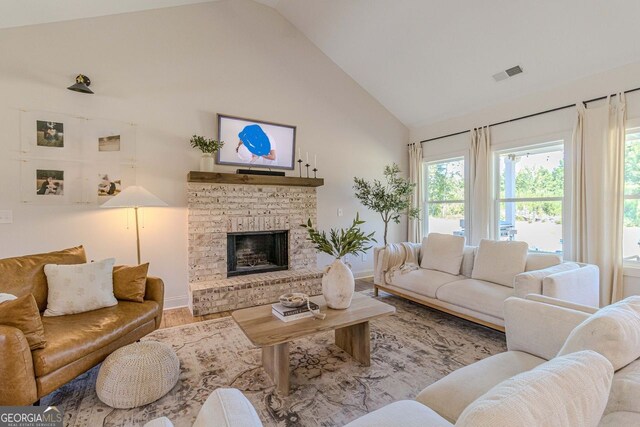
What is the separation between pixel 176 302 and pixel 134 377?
2.01 meters

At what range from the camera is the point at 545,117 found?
3.80 meters

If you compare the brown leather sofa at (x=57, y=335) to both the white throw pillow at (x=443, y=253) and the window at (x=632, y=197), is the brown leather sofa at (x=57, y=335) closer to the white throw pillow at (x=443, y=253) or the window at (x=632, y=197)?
the white throw pillow at (x=443, y=253)

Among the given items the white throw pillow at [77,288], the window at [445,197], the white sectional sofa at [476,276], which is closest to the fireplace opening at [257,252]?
the white sectional sofa at [476,276]

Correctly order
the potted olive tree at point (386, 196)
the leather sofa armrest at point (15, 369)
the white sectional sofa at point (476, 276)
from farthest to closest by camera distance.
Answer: the potted olive tree at point (386, 196), the white sectional sofa at point (476, 276), the leather sofa armrest at point (15, 369)

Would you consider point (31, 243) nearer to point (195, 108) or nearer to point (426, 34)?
point (195, 108)

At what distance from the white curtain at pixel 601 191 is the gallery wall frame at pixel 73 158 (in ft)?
17.0

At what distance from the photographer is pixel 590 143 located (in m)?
3.37

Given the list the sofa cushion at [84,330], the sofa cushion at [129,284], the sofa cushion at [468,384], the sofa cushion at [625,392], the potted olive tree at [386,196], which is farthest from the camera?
the potted olive tree at [386,196]

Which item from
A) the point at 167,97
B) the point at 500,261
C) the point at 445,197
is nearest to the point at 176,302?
the point at 167,97

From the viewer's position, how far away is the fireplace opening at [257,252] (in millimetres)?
4086

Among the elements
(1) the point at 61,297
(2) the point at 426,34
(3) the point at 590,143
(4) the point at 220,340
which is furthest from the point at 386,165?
(1) the point at 61,297

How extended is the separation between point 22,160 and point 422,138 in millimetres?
5508

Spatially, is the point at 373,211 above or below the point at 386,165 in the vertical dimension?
below

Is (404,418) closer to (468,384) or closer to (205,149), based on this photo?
(468,384)
